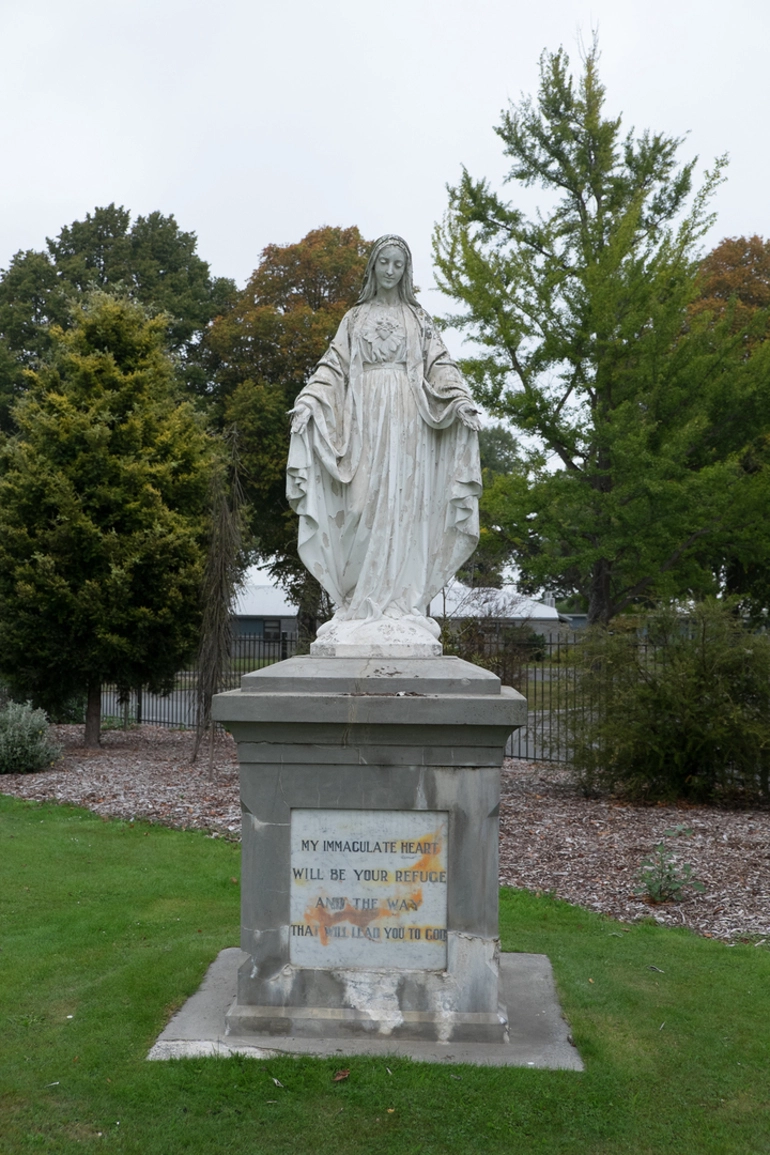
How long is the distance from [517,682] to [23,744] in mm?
7374

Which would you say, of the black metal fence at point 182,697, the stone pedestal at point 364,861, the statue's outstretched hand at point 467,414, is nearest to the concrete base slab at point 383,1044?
the stone pedestal at point 364,861

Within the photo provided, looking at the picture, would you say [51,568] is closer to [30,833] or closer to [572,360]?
[30,833]

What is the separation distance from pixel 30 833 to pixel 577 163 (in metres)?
14.1

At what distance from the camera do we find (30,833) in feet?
31.5

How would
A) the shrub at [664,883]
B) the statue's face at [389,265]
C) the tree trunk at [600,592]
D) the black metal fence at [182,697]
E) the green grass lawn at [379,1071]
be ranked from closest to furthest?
the green grass lawn at [379,1071] → the statue's face at [389,265] → the shrub at [664,883] → the tree trunk at [600,592] → the black metal fence at [182,697]

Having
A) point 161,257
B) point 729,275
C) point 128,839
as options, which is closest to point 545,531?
point 128,839

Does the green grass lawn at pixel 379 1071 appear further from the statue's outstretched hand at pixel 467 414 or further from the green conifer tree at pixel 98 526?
the green conifer tree at pixel 98 526

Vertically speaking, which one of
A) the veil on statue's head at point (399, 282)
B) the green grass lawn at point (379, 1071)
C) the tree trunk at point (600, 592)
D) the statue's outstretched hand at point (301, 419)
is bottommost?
the green grass lawn at point (379, 1071)

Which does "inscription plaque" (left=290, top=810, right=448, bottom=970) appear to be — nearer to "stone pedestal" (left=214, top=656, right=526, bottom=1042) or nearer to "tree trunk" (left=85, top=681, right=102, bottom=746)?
"stone pedestal" (left=214, top=656, right=526, bottom=1042)

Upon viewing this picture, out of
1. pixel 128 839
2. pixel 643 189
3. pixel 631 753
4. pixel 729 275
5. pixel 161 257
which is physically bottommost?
pixel 128 839

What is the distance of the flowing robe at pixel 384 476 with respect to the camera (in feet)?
17.4

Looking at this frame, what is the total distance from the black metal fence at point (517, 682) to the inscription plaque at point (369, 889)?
4035mm

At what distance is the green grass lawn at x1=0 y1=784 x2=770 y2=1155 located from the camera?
12.7 ft

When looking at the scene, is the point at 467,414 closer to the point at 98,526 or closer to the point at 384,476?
the point at 384,476
